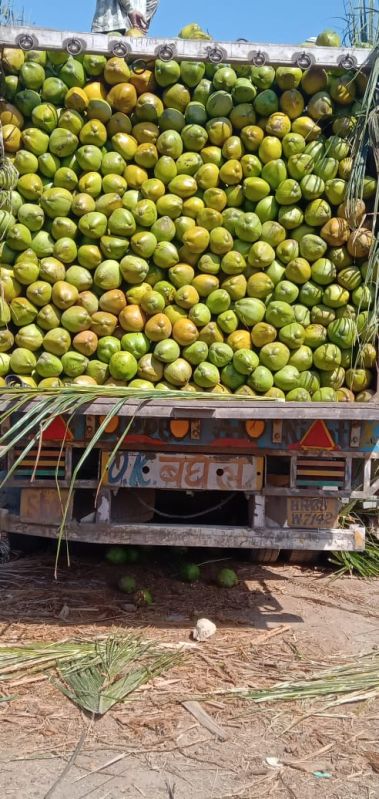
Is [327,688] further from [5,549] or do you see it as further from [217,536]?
[5,549]

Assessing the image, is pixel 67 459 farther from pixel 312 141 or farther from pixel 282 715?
pixel 312 141

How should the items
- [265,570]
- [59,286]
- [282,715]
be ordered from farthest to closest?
[265,570] → [59,286] → [282,715]

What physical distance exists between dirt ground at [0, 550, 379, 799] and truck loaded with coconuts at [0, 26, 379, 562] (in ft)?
1.84

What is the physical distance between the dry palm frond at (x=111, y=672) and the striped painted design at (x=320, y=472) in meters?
1.04

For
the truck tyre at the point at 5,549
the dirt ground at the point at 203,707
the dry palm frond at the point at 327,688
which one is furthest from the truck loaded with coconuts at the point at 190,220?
the truck tyre at the point at 5,549

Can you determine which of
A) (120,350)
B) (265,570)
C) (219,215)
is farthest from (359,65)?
(265,570)

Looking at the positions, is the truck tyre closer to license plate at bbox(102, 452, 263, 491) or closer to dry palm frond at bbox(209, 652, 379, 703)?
license plate at bbox(102, 452, 263, 491)

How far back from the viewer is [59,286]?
4438 mm

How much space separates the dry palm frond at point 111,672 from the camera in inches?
117

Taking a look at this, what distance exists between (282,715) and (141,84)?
3.70m

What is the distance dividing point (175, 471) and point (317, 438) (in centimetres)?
70

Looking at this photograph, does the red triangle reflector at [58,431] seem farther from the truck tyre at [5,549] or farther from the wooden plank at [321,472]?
the truck tyre at [5,549]

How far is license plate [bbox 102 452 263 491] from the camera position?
3.63 meters

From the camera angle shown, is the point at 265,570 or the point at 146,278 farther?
the point at 265,570
